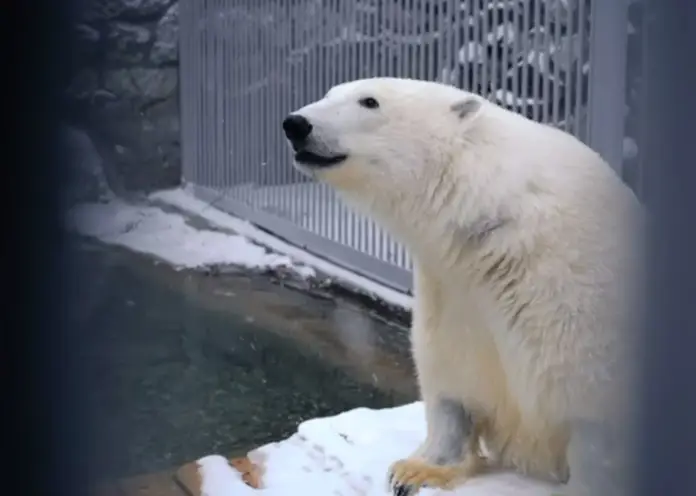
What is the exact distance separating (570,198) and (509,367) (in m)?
0.27

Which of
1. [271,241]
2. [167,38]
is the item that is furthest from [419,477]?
[167,38]

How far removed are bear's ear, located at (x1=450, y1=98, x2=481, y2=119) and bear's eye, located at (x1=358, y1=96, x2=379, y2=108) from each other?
127 mm

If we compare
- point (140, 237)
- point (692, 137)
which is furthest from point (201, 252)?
point (692, 137)

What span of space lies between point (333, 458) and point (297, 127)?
79 cm

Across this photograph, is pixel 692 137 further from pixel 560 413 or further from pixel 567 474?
pixel 567 474

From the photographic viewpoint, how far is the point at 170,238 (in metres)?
5.45

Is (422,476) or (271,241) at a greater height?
(422,476)

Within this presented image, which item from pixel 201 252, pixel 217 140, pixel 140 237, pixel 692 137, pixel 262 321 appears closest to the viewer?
pixel 692 137

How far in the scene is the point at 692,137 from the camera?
0.64 m

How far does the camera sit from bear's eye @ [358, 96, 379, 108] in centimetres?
171

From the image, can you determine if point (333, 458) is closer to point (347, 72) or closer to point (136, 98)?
point (347, 72)

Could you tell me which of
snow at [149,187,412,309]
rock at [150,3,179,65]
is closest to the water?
snow at [149,187,412,309]

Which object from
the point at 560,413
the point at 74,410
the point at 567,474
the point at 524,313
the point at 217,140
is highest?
the point at 74,410

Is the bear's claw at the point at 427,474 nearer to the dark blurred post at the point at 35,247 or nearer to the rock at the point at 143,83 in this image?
the dark blurred post at the point at 35,247
